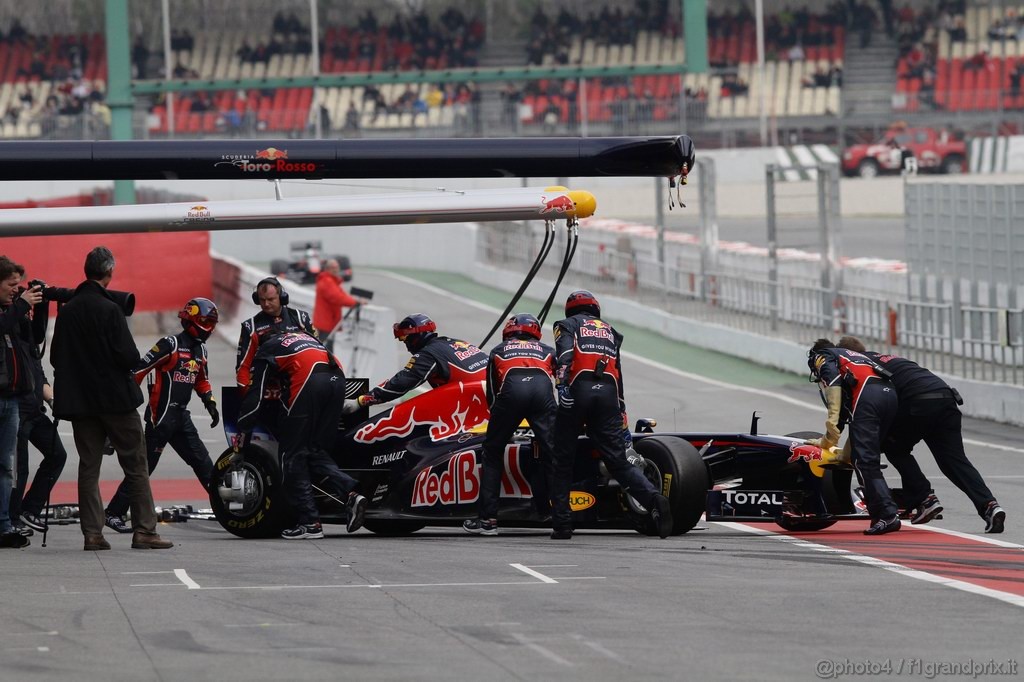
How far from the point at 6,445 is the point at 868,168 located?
38.8m

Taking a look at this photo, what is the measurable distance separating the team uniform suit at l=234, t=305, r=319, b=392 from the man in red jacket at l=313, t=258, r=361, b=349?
9.61m

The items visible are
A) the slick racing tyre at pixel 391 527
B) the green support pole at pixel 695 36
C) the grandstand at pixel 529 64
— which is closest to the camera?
the slick racing tyre at pixel 391 527

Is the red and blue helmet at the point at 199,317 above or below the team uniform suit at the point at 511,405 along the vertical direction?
above

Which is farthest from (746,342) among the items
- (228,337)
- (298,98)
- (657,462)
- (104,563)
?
(298,98)

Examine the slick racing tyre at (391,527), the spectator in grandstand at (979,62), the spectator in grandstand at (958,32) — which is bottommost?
the slick racing tyre at (391,527)

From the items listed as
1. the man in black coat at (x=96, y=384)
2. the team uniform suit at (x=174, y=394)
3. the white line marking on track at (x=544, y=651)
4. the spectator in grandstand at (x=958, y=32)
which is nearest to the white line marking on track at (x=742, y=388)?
the team uniform suit at (x=174, y=394)

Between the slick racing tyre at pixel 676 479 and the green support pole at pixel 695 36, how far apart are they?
25885 millimetres

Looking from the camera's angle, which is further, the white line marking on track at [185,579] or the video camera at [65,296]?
A: the video camera at [65,296]

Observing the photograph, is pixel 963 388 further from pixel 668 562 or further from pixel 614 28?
pixel 614 28

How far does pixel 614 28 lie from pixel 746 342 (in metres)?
34.7

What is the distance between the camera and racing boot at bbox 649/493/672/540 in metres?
11.0

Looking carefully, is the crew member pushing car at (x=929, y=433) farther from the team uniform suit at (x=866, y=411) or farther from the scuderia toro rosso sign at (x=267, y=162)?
the scuderia toro rosso sign at (x=267, y=162)

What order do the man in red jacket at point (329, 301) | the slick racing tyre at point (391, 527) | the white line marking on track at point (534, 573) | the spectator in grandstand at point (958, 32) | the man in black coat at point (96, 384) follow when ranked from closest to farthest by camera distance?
the white line marking on track at point (534, 573)
the man in black coat at point (96, 384)
the slick racing tyre at point (391, 527)
the man in red jacket at point (329, 301)
the spectator in grandstand at point (958, 32)

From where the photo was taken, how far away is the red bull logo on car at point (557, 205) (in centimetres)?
1161
